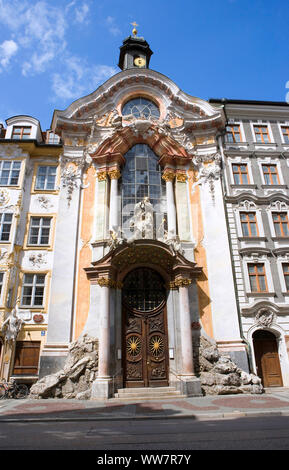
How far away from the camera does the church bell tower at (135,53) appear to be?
1123 inches

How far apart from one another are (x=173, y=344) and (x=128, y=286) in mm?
4139

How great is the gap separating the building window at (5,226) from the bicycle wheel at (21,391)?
8.63 m

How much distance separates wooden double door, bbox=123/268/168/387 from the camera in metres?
17.0

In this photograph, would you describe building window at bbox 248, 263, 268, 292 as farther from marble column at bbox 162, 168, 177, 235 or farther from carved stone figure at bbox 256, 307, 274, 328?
marble column at bbox 162, 168, 177, 235

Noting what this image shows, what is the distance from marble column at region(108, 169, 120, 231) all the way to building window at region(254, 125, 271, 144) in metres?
11.3

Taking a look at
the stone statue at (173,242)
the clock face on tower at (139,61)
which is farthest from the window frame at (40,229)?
the clock face on tower at (139,61)

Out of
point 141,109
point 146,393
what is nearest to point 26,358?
point 146,393

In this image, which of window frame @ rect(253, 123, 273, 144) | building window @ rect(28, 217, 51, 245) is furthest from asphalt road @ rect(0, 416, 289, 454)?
window frame @ rect(253, 123, 273, 144)

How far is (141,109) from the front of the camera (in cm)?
2366

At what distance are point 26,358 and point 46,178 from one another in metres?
11.7

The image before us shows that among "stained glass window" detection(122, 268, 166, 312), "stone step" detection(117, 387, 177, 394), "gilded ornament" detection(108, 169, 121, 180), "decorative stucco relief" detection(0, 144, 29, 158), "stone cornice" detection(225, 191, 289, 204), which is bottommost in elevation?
"stone step" detection(117, 387, 177, 394)

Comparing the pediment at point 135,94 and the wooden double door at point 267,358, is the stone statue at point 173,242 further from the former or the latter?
the pediment at point 135,94

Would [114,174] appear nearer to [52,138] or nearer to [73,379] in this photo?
[52,138]
